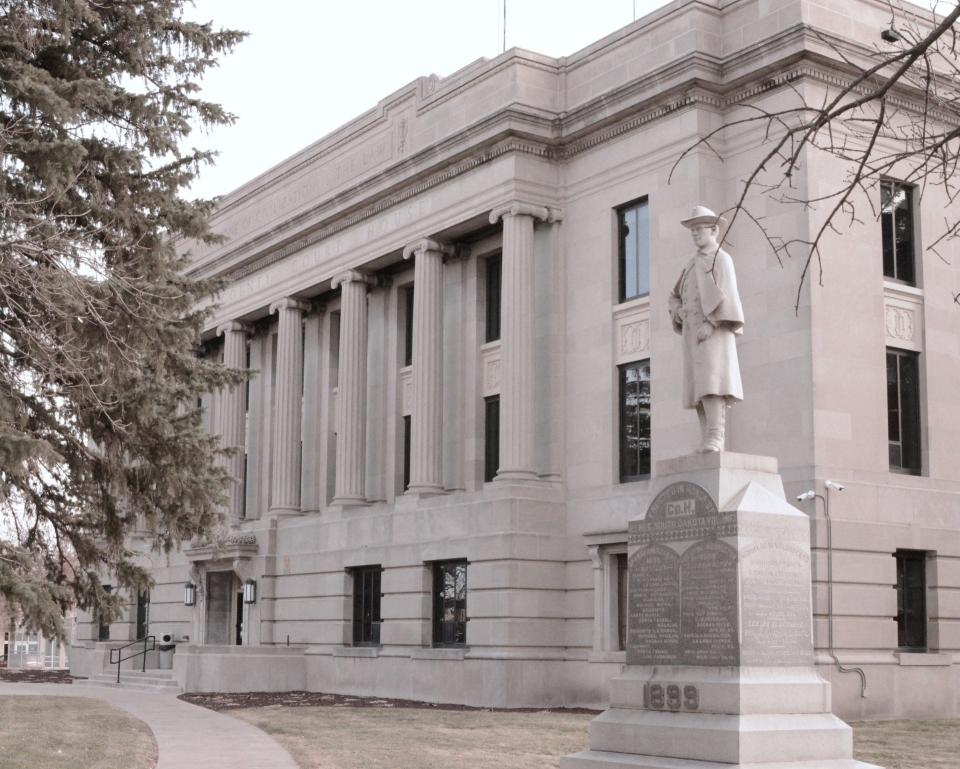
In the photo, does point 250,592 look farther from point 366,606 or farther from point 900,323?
point 900,323

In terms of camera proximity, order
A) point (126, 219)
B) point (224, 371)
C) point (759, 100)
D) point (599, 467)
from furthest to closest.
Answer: point (599, 467) < point (759, 100) < point (224, 371) < point (126, 219)

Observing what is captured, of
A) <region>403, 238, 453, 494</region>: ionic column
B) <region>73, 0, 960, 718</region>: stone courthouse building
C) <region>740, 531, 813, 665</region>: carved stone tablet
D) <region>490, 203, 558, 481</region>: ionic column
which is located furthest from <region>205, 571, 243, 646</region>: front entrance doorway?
<region>740, 531, 813, 665</region>: carved stone tablet

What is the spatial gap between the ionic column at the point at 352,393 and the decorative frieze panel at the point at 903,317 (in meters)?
15.2

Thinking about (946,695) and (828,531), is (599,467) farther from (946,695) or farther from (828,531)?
(946,695)

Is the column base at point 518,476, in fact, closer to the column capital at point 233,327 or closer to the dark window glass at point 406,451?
the dark window glass at point 406,451

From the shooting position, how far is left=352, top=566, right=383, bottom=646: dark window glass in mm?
35562

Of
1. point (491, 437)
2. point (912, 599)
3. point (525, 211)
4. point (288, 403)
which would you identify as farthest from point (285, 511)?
point (912, 599)

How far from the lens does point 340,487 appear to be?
122 feet

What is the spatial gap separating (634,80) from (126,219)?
1445 centimetres

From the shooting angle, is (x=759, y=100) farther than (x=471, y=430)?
No

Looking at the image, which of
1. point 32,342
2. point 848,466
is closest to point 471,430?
point 848,466

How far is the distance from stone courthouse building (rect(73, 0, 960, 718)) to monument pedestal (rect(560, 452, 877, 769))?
33.1ft

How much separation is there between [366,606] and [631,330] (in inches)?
442

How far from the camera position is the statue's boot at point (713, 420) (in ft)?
47.1
